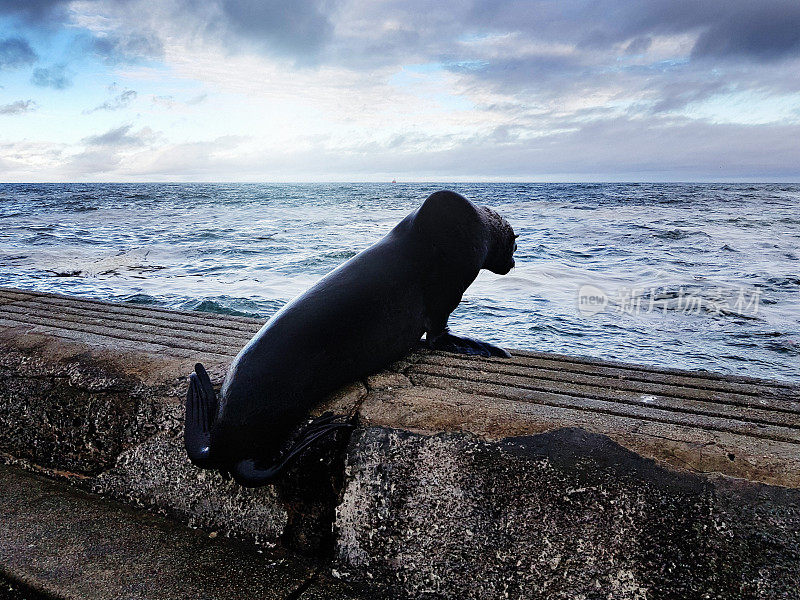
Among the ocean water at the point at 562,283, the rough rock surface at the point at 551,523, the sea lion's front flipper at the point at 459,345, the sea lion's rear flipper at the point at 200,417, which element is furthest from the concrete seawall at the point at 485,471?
the ocean water at the point at 562,283

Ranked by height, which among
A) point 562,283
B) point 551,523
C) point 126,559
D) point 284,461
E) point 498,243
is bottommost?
point 562,283

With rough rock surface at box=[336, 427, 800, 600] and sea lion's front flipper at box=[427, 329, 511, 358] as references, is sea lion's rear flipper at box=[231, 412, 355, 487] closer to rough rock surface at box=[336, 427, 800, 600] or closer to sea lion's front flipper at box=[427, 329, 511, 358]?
rough rock surface at box=[336, 427, 800, 600]

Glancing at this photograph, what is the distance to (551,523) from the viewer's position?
1833 millimetres

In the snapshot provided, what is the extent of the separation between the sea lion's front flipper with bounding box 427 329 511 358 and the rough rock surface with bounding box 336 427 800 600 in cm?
133

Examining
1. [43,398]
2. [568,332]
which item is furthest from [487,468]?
[568,332]

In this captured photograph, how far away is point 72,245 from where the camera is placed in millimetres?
15188

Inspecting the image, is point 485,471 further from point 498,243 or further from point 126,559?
point 498,243

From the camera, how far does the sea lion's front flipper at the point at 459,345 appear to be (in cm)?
336

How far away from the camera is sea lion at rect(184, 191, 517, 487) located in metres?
2.15

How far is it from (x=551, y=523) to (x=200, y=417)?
136 cm

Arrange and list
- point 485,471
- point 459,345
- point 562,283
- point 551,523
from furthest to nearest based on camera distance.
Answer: point 562,283, point 459,345, point 485,471, point 551,523

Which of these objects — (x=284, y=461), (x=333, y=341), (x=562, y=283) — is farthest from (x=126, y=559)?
(x=562, y=283)

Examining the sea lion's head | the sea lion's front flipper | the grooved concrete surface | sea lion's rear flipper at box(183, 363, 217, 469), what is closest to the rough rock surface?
the grooved concrete surface

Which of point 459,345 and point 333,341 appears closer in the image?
point 333,341
